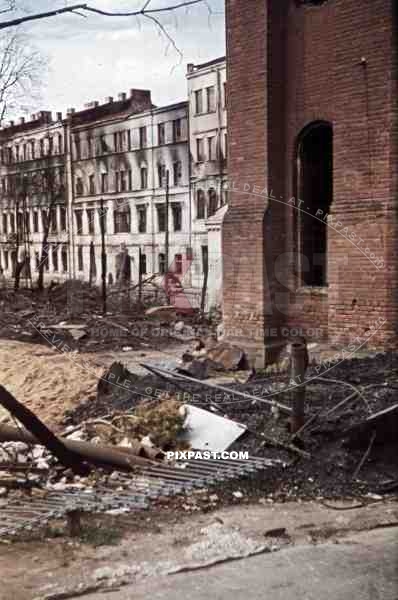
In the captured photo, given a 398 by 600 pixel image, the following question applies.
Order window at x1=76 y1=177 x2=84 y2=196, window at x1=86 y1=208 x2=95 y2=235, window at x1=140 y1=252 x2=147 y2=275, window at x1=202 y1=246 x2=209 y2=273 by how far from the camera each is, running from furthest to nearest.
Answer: window at x1=202 y1=246 x2=209 y2=273
window at x1=140 y1=252 x2=147 y2=275
window at x1=86 y1=208 x2=95 y2=235
window at x1=76 y1=177 x2=84 y2=196

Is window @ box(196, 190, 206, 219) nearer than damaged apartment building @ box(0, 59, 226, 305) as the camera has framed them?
No

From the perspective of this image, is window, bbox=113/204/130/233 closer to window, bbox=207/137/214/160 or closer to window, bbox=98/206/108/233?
window, bbox=98/206/108/233

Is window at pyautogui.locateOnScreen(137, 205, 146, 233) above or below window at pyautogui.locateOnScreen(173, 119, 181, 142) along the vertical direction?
below

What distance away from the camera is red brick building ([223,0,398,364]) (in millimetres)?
9367

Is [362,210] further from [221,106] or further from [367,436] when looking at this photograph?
[367,436]

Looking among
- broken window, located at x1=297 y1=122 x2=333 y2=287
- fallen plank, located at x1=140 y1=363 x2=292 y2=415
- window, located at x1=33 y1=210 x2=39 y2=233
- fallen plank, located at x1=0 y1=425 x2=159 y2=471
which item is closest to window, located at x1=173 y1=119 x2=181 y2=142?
broken window, located at x1=297 y1=122 x2=333 y2=287

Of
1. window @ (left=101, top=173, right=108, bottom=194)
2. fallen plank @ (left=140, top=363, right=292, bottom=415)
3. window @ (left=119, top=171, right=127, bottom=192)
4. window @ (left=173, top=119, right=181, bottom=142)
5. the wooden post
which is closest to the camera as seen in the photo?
the wooden post

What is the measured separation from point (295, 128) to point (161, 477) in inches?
252

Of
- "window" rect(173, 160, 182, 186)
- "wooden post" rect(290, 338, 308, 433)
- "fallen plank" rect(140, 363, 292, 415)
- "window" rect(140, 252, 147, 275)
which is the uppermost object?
"window" rect(173, 160, 182, 186)

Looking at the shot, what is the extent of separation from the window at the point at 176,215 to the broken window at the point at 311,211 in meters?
2.04

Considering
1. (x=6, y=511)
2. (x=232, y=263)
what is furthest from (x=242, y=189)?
(x=6, y=511)

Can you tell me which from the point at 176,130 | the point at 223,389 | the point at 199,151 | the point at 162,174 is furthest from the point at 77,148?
the point at 223,389

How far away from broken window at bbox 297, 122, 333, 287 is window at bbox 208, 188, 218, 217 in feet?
4.37

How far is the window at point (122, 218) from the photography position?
31.2 feet
